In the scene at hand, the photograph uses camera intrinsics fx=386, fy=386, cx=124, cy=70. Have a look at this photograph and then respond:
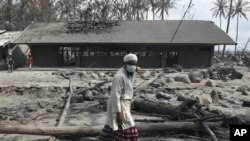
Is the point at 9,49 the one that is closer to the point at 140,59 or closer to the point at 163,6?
the point at 140,59

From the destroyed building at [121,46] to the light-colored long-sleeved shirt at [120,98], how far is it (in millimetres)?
24578

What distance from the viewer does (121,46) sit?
32.4 m

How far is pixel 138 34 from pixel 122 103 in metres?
26.8

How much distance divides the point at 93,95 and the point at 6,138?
268 inches

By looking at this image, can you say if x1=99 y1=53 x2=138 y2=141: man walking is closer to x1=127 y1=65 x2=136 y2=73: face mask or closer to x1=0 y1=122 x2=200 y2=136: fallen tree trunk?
x1=127 y1=65 x2=136 y2=73: face mask

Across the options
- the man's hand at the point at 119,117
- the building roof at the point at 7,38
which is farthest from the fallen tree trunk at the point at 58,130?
the building roof at the point at 7,38

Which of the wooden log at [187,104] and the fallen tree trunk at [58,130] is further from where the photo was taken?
the wooden log at [187,104]

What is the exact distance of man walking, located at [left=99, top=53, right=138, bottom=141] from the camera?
6.30 m

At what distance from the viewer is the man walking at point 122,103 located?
6.30 meters

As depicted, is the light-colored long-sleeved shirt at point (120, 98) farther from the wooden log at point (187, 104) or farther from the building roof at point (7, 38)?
the building roof at point (7, 38)

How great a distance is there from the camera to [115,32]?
33.9 m

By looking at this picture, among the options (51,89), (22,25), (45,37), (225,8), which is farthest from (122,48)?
(225,8)

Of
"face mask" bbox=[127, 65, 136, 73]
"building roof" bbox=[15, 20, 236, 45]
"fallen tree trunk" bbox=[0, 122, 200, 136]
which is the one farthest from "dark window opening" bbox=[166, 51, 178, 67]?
"face mask" bbox=[127, 65, 136, 73]

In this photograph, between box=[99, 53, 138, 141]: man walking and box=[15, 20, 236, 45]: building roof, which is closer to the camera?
box=[99, 53, 138, 141]: man walking
